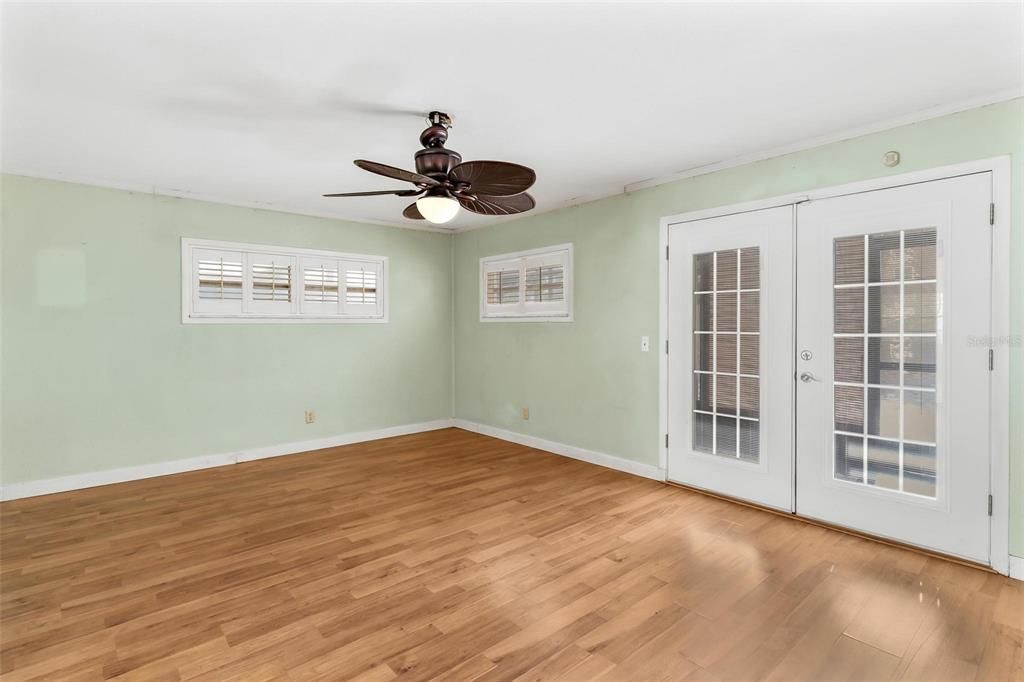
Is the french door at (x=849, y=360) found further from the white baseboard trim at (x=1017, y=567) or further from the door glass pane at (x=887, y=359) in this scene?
the white baseboard trim at (x=1017, y=567)

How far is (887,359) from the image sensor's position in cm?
304

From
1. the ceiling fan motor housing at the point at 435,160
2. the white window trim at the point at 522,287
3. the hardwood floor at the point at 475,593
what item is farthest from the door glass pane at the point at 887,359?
the ceiling fan motor housing at the point at 435,160

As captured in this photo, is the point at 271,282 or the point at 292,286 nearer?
the point at 271,282

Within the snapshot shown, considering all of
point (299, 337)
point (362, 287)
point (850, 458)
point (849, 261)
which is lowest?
point (850, 458)

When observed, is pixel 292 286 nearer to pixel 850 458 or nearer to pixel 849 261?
pixel 849 261

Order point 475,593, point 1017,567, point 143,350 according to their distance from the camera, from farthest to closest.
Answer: point 143,350 → point 1017,567 → point 475,593

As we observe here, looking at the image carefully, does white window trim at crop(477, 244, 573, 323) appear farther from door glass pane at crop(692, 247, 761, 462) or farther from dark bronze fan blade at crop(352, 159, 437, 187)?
dark bronze fan blade at crop(352, 159, 437, 187)

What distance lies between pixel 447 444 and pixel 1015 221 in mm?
4775

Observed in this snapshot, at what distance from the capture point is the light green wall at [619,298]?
2719 millimetres

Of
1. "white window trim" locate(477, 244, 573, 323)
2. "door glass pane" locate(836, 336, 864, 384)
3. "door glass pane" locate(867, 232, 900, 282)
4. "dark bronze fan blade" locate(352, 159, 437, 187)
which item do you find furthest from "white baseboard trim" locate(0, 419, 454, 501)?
"door glass pane" locate(867, 232, 900, 282)

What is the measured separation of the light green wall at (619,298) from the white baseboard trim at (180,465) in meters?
1.27

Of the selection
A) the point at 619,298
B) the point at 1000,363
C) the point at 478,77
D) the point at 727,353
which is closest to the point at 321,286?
the point at 619,298

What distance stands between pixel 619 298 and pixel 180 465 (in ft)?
13.9

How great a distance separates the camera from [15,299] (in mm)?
3891
